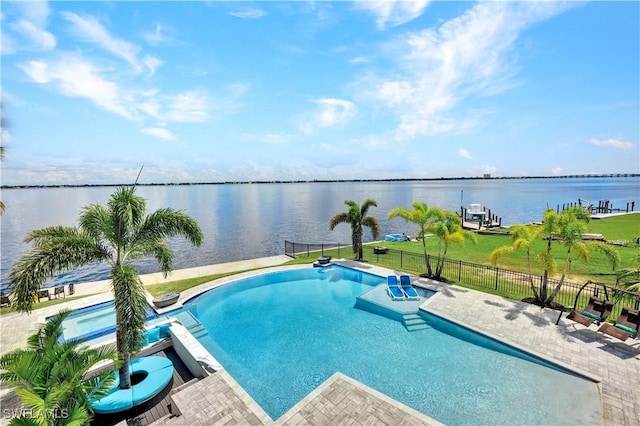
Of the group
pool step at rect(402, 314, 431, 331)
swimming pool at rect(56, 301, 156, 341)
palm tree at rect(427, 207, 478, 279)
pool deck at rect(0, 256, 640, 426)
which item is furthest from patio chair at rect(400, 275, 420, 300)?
swimming pool at rect(56, 301, 156, 341)

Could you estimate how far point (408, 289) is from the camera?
47.4 ft

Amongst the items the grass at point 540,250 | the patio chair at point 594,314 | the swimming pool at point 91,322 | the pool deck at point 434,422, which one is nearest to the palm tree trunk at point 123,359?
the pool deck at point 434,422

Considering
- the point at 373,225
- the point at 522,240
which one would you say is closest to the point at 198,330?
the point at 373,225

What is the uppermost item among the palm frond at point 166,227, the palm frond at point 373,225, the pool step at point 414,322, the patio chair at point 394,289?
the palm frond at point 166,227

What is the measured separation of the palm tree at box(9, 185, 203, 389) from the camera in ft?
20.1

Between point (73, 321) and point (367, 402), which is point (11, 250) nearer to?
point (73, 321)

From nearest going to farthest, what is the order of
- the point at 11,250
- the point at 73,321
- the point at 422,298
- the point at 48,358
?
the point at 48,358 → the point at 73,321 → the point at 422,298 → the point at 11,250

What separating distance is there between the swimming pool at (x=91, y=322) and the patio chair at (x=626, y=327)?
17.0m

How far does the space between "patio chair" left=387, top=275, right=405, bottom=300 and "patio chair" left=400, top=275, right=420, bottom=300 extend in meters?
0.26

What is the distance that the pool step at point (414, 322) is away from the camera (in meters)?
11.3

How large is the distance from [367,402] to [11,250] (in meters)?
46.6

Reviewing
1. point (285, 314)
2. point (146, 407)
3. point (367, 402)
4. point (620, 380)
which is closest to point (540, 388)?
point (620, 380)

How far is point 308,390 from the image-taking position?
812cm

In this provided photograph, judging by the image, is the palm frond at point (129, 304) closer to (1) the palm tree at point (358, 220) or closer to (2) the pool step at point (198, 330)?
(2) the pool step at point (198, 330)
